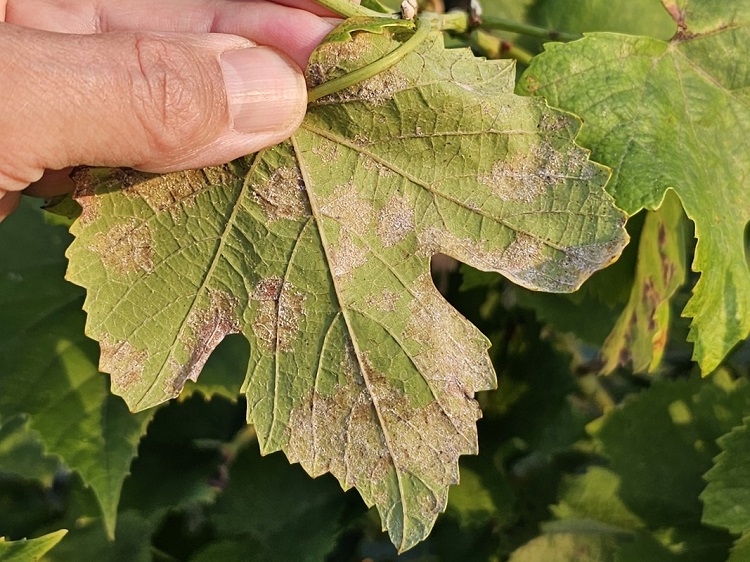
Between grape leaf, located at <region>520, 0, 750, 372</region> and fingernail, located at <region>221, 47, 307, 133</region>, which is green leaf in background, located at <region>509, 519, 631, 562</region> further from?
fingernail, located at <region>221, 47, 307, 133</region>

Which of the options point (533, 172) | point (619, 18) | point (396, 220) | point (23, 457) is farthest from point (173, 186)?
point (619, 18)

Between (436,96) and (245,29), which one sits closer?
(436,96)

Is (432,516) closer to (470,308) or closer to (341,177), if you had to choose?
(341,177)

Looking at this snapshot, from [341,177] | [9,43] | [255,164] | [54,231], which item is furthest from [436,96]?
[54,231]

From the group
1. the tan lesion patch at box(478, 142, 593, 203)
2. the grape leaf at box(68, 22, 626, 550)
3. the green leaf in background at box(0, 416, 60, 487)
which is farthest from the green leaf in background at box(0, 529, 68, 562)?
the tan lesion patch at box(478, 142, 593, 203)

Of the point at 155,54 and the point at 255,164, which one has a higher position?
the point at 155,54

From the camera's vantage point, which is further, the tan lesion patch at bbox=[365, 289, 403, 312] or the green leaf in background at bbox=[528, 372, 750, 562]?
the green leaf in background at bbox=[528, 372, 750, 562]
